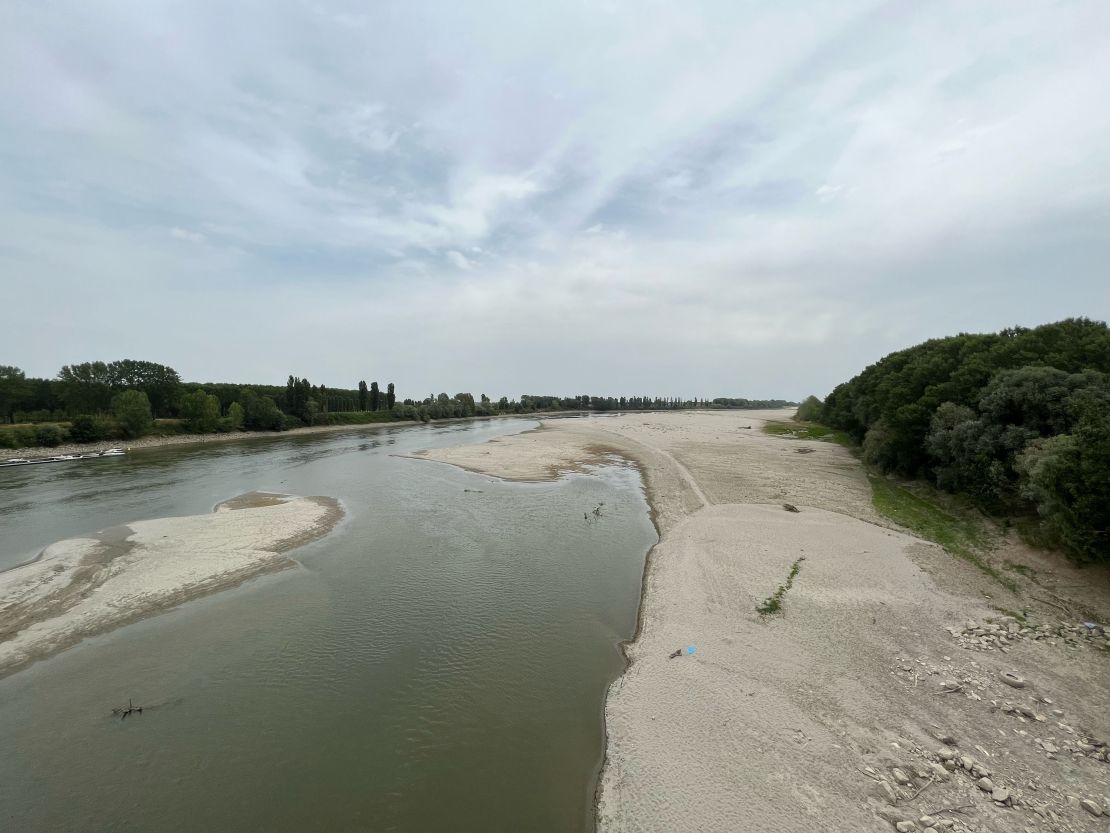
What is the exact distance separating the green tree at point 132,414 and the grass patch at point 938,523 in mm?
86770

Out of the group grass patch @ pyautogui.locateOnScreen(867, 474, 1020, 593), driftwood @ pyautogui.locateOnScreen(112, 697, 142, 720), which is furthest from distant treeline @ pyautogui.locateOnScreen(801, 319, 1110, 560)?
driftwood @ pyautogui.locateOnScreen(112, 697, 142, 720)

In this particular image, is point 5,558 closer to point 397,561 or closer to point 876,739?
point 397,561

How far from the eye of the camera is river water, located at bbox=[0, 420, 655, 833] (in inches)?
302

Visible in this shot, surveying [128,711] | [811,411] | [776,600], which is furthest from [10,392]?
[811,411]

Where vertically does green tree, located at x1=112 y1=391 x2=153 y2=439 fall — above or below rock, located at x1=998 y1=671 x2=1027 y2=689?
above

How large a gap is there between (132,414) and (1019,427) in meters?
91.5

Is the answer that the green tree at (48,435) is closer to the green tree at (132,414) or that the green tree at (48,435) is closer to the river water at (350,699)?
the green tree at (132,414)

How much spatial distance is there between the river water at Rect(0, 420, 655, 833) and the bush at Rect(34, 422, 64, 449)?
5297cm

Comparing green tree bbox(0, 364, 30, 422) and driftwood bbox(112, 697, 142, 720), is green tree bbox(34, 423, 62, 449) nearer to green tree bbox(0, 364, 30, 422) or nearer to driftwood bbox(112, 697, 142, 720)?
green tree bbox(0, 364, 30, 422)

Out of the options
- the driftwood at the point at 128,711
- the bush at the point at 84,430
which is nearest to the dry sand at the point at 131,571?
the driftwood at the point at 128,711

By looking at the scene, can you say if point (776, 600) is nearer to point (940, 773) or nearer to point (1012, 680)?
point (1012, 680)

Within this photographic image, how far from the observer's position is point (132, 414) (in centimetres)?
6556

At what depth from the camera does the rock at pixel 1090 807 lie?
6.82 m

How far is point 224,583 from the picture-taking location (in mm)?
16188
